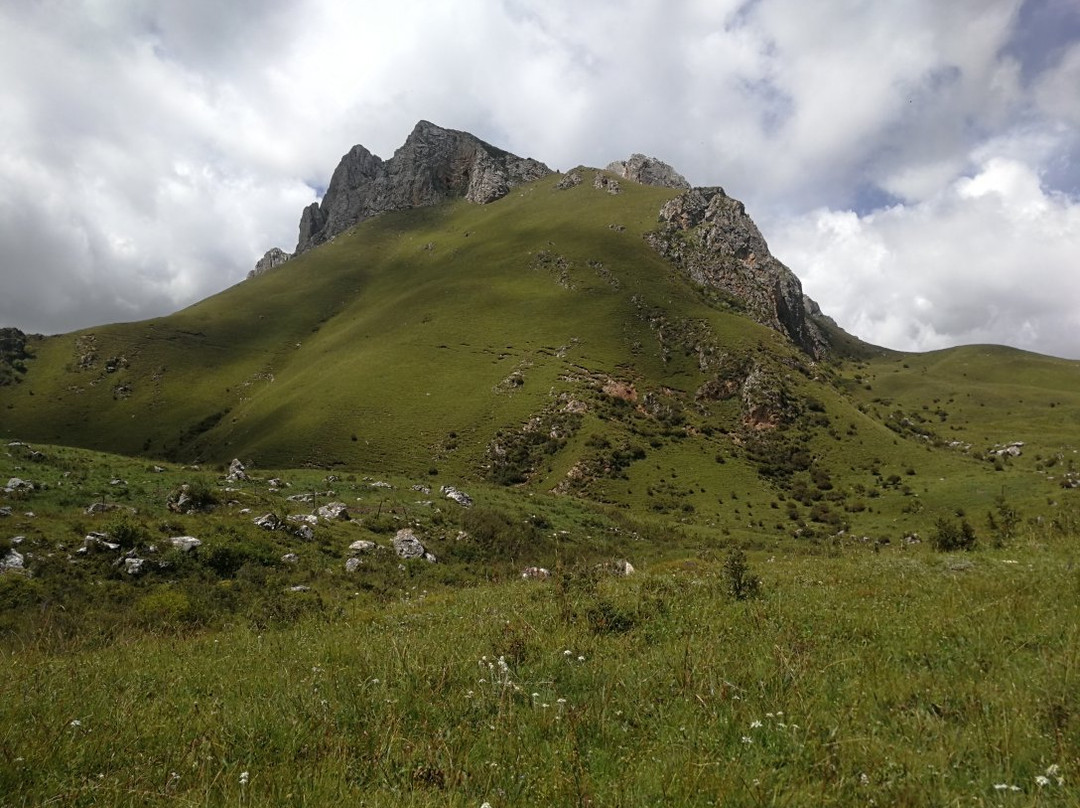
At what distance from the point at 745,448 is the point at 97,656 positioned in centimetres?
6765

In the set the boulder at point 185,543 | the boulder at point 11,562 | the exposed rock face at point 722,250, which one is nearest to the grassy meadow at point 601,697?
the boulder at point 11,562

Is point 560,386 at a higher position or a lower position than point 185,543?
higher

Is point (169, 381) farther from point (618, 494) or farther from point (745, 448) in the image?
point (745, 448)

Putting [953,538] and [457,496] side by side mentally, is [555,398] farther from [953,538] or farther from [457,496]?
[953,538]

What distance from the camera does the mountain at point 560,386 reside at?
2425 inches

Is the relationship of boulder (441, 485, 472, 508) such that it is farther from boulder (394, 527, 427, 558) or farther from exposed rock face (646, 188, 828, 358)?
exposed rock face (646, 188, 828, 358)

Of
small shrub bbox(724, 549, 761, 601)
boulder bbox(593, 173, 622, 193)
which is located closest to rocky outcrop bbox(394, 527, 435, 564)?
small shrub bbox(724, 549, 761, 601)

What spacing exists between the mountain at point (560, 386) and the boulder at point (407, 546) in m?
32.8

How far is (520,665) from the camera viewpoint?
661 centimetres

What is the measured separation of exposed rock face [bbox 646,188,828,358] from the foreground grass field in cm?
10496

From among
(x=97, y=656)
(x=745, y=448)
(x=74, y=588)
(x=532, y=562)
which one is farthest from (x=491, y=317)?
(x=97, y=656)

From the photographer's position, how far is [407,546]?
941 inches

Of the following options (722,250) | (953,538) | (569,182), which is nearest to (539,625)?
(953,538)

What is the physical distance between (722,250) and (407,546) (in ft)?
355
